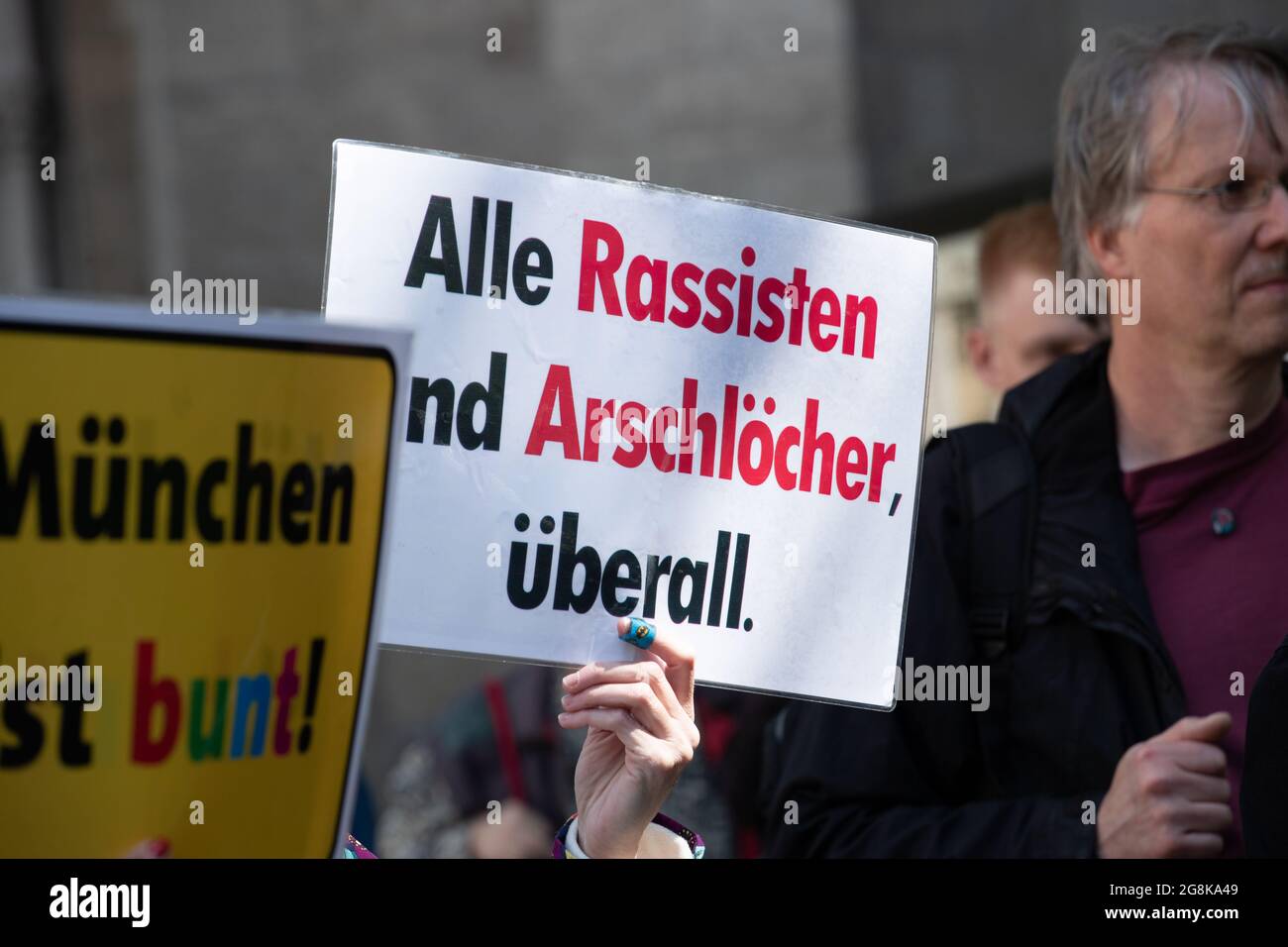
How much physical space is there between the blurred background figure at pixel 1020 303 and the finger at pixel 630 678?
1.66 meters

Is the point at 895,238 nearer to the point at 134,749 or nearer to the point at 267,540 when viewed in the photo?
the point at 267,540

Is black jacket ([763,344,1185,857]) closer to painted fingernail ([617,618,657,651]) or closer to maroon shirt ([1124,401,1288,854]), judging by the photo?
maroon shirt ([1124,401,1288,854])

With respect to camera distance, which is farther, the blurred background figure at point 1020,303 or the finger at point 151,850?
the blurred background figure at point 1020,303

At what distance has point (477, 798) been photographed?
474 cm

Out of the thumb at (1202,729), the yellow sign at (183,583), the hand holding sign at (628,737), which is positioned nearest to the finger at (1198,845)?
the thumb at (1202,729)

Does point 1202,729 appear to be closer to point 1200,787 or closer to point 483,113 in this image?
point 1200,787

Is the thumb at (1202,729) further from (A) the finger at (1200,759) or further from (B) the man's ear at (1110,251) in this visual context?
(B) the man's ear at (1110,251)

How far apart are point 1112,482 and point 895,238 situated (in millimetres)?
487

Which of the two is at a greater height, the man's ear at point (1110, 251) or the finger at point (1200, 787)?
the man's ear at point (1110, 251)

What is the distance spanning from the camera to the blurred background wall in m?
6.42

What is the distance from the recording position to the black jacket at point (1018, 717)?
2.42 meters

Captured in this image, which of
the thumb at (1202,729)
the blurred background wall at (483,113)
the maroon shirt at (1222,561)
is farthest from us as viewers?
the blurred background wall at (483,113)

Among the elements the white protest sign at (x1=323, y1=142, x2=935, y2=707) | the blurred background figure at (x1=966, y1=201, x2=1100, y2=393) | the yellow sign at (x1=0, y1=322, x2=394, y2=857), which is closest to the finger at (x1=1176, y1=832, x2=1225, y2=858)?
the white protest sign at (x1=323, y1=142, x2=935, y2=707)

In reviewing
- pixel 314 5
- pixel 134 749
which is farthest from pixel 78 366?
pixel 314 5
